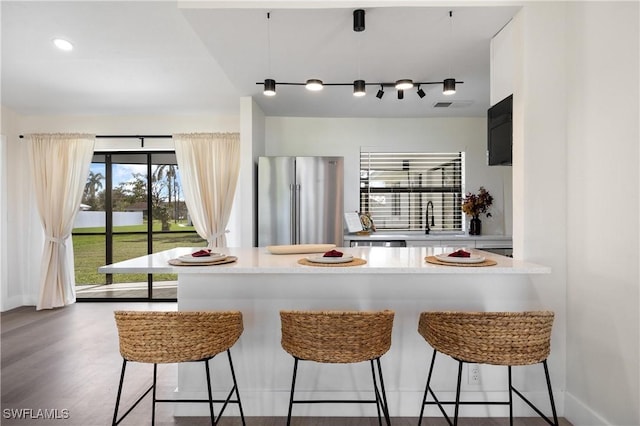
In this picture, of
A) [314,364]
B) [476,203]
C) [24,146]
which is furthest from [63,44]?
[476,203]

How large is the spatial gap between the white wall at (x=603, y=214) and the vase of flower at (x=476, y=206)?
103 inches

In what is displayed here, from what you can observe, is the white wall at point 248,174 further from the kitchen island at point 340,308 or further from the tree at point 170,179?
the kitchen island at point 340,308

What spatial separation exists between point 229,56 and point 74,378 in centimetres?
267

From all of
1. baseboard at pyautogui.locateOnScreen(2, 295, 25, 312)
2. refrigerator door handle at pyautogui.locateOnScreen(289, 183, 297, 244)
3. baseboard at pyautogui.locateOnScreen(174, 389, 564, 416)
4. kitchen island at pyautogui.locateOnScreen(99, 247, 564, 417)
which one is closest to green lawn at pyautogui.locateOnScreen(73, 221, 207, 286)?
baseboard at pyautogui.locateOnScreen(2, 295, 25, 312)

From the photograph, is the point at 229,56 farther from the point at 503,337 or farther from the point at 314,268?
the point at 503,337

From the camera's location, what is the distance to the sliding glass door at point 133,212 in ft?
16.9

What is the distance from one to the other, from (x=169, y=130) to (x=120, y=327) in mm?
3688

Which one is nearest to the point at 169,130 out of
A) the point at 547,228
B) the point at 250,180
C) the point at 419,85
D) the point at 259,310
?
the point at 250,180

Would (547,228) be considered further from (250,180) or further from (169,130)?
(169,130)

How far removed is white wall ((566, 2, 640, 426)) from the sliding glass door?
13.9 feet

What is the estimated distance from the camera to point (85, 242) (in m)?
5.20

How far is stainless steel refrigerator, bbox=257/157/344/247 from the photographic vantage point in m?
4.25

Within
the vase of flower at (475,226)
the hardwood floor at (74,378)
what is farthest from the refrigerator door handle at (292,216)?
the vase of flower at (475,226)

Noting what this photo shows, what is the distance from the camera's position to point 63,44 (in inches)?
134
